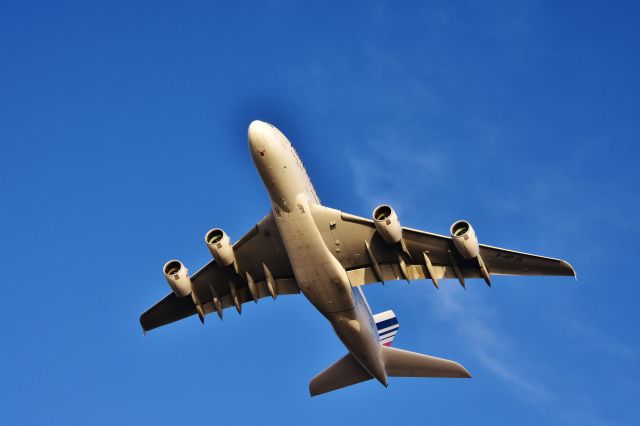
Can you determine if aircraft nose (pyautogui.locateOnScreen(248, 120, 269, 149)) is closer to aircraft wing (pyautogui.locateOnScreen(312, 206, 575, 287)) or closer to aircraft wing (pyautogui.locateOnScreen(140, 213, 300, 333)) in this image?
aircraft wing (pyautogui.locateOnScreen(312, 206, 575, 287))

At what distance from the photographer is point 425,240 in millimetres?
30844

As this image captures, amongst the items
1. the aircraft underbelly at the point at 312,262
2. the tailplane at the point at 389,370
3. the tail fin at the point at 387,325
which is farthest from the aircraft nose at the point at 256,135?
the tail fin at the point at 387,325

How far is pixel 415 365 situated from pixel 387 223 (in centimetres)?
951

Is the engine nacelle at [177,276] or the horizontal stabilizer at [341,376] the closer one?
the engine nacelle at [177,276]

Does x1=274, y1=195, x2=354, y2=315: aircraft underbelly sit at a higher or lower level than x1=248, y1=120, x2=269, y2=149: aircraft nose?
lower

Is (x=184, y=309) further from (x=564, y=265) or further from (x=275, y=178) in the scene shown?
(x=564, y=265)

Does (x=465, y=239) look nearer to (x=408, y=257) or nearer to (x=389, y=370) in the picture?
(x=408, y=257)

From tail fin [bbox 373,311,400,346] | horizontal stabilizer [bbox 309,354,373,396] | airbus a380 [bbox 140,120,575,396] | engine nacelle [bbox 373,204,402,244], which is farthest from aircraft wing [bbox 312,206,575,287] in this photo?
tail fin [bbox 373,311,400,346]

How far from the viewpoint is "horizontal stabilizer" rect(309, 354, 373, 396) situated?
36438mm

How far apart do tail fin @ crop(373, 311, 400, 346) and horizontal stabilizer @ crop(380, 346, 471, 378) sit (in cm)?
467

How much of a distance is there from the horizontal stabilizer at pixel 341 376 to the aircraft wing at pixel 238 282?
5.01m

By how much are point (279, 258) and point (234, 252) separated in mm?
1894

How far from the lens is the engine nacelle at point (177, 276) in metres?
31.7

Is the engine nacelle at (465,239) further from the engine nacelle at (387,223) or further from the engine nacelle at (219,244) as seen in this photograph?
the engine nacelle at (219,244)
